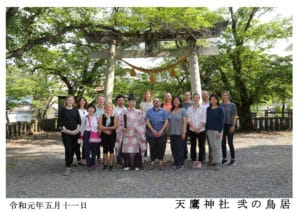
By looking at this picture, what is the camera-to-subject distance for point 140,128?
5.58 metres

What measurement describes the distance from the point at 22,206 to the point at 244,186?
2.87 meters

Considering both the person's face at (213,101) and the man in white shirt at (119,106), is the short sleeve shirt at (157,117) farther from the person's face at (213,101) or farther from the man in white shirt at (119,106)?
the person's face at (213,101)

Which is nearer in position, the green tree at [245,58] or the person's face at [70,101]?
the person's face at [70,101]

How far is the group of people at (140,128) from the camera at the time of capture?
5453 millimetres

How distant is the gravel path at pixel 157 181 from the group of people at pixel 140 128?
28 cm

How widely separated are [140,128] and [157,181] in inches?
43.2

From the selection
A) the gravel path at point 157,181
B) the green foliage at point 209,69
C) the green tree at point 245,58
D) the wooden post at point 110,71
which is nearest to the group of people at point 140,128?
the gravel path at point 157,181

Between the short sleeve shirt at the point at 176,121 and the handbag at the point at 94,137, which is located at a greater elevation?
the short sleeve shirt at the point at 176,121

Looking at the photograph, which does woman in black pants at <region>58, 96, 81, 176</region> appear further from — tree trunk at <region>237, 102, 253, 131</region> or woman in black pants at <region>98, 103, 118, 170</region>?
tree trunk at <region>237, 102, 253, 131</region>

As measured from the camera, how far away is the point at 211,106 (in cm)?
554

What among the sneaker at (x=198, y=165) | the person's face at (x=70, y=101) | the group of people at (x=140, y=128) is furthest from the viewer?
the sneaker at (x=198, y=165)

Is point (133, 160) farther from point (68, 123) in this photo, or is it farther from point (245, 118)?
point (245, 118)

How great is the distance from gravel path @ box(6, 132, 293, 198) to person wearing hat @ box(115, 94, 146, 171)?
10.2 inches

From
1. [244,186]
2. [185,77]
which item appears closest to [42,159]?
[244,186]
